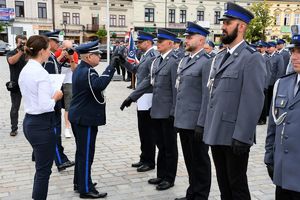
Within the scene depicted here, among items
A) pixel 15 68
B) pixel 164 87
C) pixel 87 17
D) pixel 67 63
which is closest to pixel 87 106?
pixel 164 87

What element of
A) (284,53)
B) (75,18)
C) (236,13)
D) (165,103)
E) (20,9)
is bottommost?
(165,103)

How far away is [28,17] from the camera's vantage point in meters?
51.2

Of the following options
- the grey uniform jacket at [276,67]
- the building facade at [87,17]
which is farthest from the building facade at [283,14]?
the grey uniform jacket at [276,67]

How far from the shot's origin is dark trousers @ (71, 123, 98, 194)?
4.47m

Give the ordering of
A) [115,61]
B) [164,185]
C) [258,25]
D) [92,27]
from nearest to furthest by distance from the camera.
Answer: [115,61] → [164,185] → [258,25] → [92,27]

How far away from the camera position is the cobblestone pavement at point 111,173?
470 centimetres

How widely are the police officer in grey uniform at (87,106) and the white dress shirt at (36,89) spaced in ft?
2.25

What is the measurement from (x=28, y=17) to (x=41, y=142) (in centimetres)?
→ 5207

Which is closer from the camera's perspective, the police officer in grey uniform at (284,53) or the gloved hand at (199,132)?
the gloved hand at (199,132)

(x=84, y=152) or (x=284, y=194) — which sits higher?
(x=284, y=194)

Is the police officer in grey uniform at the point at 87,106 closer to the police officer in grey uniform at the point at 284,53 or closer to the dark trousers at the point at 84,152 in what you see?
the dark trousers at the point at 84,152

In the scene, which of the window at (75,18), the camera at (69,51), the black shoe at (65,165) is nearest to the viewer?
the black shoe at (65,165)

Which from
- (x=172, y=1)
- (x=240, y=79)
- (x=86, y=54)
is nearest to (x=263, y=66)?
(x=240, y=79)

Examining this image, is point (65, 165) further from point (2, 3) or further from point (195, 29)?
point (2, 3)
